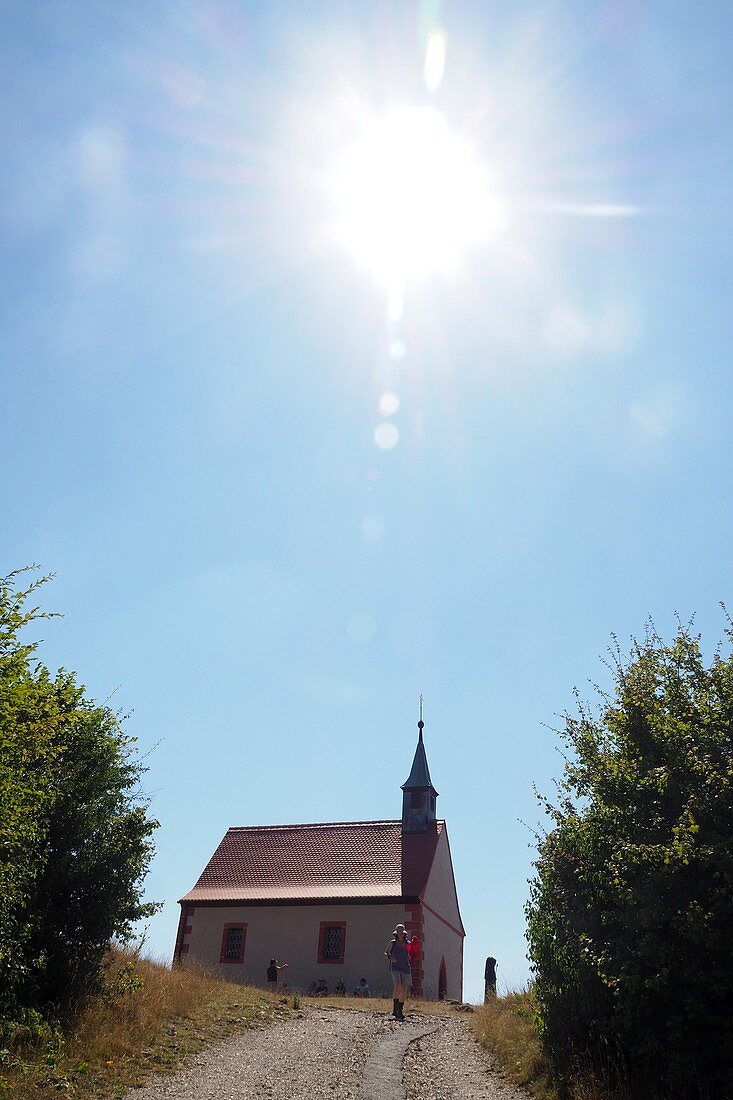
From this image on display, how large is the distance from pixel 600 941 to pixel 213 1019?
7540mm

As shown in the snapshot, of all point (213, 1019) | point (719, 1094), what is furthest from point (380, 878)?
point (719, 1094)

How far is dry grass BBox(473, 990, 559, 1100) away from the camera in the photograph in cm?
1082

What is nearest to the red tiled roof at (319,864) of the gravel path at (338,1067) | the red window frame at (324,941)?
the red window frame at (324,941)

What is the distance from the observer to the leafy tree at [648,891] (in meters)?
8.74

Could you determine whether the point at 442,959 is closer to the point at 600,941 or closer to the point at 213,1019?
the point at 213,1019

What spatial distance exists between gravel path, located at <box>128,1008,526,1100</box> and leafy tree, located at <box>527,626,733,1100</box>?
1777 mm

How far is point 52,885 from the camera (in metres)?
12.4

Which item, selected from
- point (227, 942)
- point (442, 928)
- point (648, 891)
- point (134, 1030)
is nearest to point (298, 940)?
point (227, 942)

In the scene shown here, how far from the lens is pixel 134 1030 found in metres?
12.0

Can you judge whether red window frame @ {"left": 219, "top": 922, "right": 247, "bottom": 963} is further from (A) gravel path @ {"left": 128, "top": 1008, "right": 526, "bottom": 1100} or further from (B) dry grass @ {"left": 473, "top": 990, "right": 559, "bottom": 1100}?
(A) gravel path @ {"left": 128, "top": 1008, "right": 526, "bottom": 1100}

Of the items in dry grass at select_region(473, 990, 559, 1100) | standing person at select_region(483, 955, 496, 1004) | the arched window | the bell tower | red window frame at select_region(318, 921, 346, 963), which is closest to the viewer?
dry grass at select_region(473, 990, 559, 1100)

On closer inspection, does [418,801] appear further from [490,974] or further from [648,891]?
[648,891]

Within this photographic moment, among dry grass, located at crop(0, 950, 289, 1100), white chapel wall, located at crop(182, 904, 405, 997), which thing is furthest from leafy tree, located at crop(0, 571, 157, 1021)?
white chapel wall, located at crop(182, 904, 405, 997)

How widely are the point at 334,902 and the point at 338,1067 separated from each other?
884 inches
